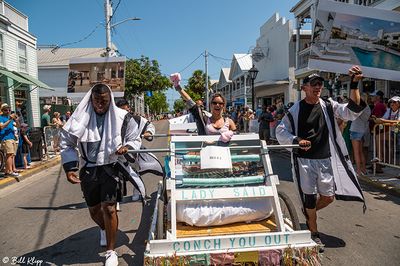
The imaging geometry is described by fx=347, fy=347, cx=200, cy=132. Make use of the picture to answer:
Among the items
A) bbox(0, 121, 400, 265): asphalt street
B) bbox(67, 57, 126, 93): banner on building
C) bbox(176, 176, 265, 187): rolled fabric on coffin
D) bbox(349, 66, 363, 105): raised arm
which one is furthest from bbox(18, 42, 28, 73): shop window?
bbox(349, 66, 363, 105): raised arm

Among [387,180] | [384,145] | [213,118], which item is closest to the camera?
[213,118]

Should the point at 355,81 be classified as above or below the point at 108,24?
below

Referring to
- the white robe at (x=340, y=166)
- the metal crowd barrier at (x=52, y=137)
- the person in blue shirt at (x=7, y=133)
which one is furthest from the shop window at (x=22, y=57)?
the white robe at (x=340, y=166)

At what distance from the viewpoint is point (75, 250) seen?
4.28m

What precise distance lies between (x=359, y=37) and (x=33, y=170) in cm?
941

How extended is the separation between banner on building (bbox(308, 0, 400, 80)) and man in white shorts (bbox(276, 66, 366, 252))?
11.3 ft

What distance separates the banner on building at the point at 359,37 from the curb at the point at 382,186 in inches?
88.6

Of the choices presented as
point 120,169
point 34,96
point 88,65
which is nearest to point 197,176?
point 120,169

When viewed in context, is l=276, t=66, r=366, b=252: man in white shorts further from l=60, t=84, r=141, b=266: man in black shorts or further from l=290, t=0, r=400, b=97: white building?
l=290, t=0, r=400, b=97: white building

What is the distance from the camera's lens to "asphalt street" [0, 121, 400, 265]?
3.99 metres

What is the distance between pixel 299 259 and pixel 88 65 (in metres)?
10.7

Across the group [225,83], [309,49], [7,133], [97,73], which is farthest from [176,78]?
[225,83]

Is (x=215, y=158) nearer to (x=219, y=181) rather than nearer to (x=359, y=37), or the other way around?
(x=219, y=181)

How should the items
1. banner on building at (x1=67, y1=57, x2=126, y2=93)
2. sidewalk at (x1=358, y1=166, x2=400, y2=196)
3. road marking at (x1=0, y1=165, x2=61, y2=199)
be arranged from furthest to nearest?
banner on building at (x1=67, y1=57, x2=126, y2=93) → road marking at (x1=0, y1=165, x2=61, y2=199) → sidewalk at (x1=358, y1=166, x2=400, y2=196)
